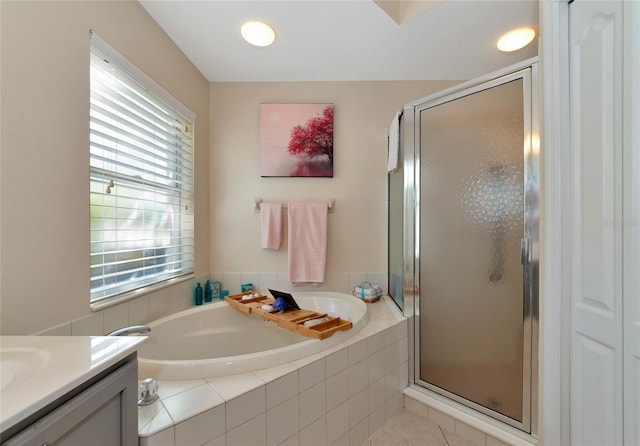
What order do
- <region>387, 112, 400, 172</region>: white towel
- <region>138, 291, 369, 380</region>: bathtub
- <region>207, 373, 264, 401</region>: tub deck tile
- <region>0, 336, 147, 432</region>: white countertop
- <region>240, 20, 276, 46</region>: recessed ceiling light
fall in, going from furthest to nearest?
<region>387, 112, 400, 172</region>: white towel → <region>240, 20, 276, 46</region>: recessed ceiling light → <region>138, 291, 369, 380</region>: bathtub → <region>207, 373, 264, 401</region>: tub deck tile → <region>0, 336, 147, 432</region>: white countertop

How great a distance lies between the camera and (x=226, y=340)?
1850 millimetres

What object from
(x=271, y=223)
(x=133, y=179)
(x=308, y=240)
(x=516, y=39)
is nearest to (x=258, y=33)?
(x=133, y=179)

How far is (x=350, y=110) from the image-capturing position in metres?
2.28

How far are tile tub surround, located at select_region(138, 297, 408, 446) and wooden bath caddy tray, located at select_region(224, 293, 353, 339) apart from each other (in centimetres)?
9

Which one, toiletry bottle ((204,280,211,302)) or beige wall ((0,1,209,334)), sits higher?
beige wall ((0,1,209,334))

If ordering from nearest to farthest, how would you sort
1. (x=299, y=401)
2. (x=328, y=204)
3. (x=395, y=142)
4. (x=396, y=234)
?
1. (x=299, y=401)
2. (x=395, y=142)
3. (x=396, y=234)
4. (x=328, y=204)

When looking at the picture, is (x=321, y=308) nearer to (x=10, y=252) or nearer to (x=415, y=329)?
(x=415, y=329)

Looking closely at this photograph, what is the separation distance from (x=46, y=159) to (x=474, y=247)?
2006mm

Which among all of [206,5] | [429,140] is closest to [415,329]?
[429,140]

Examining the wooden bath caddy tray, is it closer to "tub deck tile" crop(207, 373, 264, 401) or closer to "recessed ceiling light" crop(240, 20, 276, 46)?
"tub deck tile" crop(207, 373, 264, 401)

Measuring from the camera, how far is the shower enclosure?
4.37 ft

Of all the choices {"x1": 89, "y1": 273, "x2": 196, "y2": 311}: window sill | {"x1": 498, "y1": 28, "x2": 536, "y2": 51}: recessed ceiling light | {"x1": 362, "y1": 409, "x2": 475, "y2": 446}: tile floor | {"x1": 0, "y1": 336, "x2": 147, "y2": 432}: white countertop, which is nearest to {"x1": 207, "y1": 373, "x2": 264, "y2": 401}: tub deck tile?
{"x1": 0, "y1": 336, "x2": 147, "y2": 432}: white countertop

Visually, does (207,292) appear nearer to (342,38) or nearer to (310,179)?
(310,179)

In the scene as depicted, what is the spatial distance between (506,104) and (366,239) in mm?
1305
